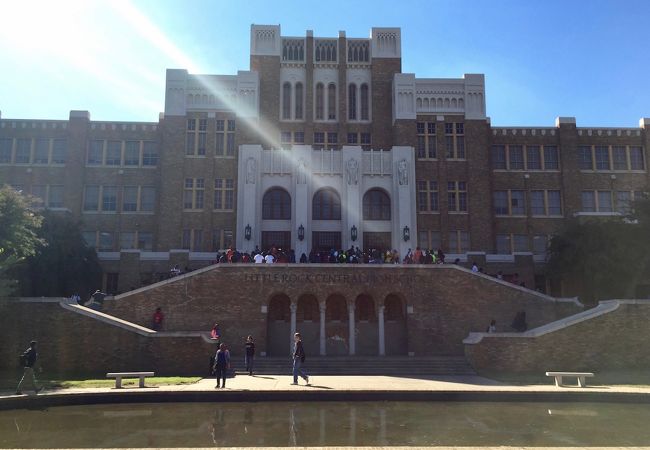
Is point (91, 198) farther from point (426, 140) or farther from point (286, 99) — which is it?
point (426, 140)

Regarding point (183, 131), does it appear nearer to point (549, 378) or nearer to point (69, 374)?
point (69, 374)

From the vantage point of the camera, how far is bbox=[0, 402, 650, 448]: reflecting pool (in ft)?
41.0

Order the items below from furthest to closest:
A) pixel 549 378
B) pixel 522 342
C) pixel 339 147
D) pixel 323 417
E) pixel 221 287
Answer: pixel 339 147 < pixel 221 287 < pixel 522 342 < pixel 549 378 < pixel 323 417

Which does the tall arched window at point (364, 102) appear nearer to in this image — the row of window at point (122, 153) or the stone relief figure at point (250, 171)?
the stone relief figure at point (250, 171)

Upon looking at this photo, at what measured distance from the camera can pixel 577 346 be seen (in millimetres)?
25750

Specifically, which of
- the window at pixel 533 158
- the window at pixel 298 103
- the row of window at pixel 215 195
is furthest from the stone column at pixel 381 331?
the window at pixel 533 158

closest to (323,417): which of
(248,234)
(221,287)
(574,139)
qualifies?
(221,287)

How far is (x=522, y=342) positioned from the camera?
2580 cm

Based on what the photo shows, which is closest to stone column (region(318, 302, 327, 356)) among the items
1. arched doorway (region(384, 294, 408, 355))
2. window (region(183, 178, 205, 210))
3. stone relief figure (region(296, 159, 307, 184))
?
arched doorway (region(384, 294, 408, 355))

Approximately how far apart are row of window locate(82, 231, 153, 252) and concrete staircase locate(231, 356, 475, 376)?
60.3ft

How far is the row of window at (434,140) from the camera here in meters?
44.8

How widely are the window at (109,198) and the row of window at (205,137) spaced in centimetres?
646

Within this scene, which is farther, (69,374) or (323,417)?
(69,374)

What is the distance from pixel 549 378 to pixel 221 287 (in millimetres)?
16673
